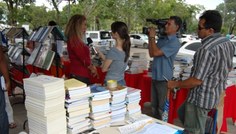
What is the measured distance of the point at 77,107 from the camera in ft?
5.05

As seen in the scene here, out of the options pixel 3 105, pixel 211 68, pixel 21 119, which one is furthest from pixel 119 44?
pixel 21 119

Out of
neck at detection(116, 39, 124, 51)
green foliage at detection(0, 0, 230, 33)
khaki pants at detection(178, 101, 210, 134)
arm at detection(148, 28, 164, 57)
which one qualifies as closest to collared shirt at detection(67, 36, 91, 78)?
neck at detection(116, 39, 124, 51)

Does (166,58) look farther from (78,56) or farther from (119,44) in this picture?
(78,56)

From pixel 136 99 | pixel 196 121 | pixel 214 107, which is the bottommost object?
pixel 196 121

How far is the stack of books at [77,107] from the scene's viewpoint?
151 cm

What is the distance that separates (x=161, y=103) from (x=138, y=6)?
1718cm

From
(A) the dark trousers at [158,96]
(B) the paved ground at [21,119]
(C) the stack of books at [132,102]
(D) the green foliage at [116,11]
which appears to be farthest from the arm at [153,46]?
(D) the green foliage at [116,11]

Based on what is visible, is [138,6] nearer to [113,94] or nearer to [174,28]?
[174,28]

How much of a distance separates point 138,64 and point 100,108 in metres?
2.27

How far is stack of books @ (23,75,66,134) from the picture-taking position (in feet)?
4.52

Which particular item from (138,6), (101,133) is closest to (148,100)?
(101,133)

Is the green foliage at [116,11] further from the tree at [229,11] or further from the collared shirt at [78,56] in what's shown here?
the collared shirt at [78,56]

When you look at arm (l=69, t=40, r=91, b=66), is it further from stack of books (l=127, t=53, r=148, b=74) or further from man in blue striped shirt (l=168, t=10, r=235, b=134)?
man in blue striped shirt (l=168, t=10, r=235, b=134)

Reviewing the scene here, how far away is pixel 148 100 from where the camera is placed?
145 inches
